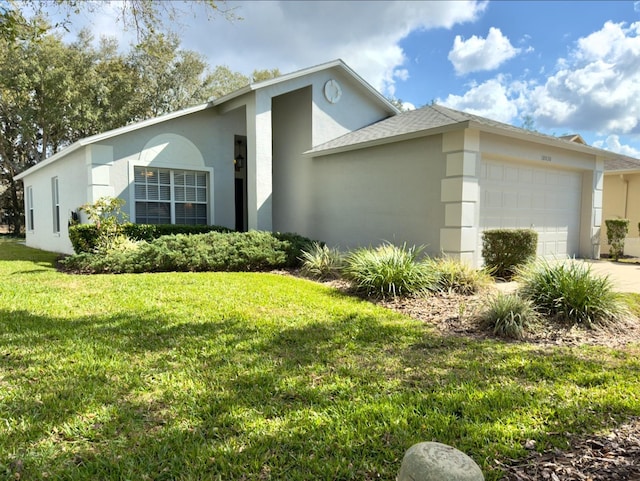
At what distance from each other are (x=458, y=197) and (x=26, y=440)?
8.33 m

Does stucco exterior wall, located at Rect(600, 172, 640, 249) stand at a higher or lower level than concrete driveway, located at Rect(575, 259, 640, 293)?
higher

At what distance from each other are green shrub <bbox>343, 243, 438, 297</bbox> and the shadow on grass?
1.96 m

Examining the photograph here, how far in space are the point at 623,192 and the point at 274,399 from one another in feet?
60.6

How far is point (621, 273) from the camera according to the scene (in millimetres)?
9695

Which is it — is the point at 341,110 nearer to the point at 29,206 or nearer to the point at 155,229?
the point at 155,229

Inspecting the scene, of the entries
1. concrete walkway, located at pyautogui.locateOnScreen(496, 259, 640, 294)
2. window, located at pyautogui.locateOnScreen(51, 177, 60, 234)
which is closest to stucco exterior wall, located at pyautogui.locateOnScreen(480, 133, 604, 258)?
concrete walkway, located at pyautogui.locateOnScreen(496, 259, 640, 294)

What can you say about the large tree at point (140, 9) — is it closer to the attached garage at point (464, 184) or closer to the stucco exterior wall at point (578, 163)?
the attached garage at point (464, 184)

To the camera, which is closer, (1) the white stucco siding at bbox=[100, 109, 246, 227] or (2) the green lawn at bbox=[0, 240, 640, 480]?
(2) the green lawn at bbox=[0, 240, 640, 480]

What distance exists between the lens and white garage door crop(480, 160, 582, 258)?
9.86 meters

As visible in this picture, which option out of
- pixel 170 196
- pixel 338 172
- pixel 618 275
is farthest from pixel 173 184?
pixel 618 275

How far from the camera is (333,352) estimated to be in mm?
4363

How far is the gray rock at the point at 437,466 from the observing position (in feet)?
5.86

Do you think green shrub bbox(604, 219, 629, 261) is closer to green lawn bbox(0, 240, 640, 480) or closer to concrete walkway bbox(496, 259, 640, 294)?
concrete walkway bbox(496, 259, 640, 294)

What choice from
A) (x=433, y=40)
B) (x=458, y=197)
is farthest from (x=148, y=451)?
(x=433, y=40)
